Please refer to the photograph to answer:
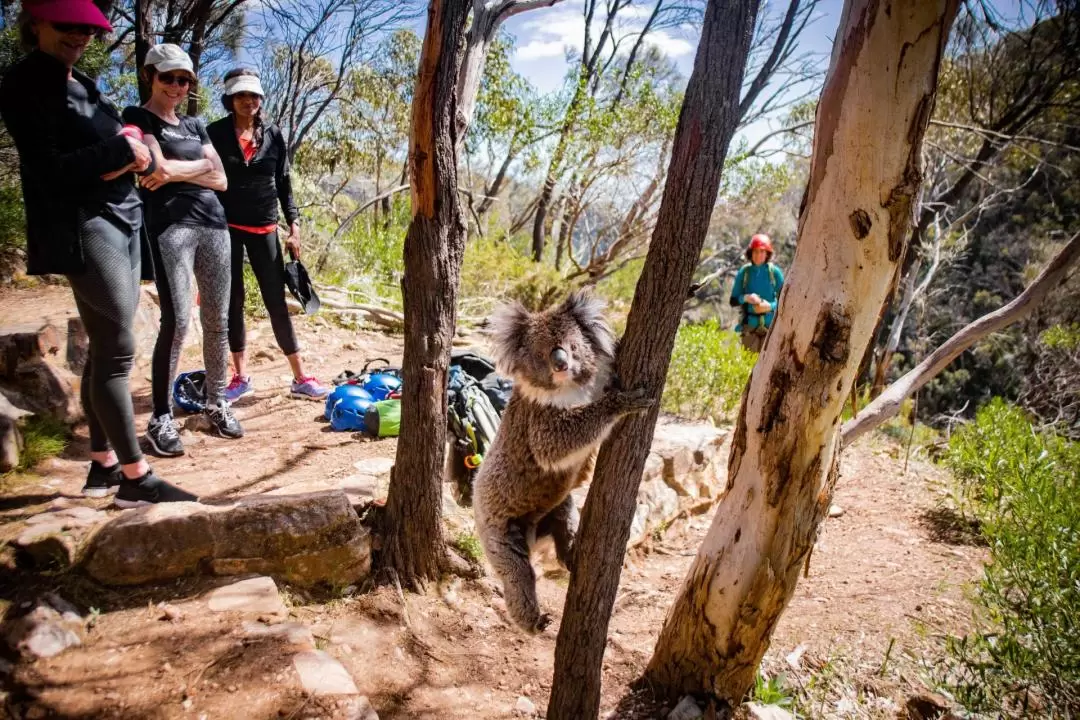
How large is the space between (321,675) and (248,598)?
570 millimetres

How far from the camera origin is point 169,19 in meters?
5.80

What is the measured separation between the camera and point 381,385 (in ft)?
13.6

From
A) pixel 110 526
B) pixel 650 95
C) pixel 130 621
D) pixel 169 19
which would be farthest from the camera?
pixel 650 95

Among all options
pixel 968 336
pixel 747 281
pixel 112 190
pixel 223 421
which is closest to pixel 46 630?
pixel 112 190

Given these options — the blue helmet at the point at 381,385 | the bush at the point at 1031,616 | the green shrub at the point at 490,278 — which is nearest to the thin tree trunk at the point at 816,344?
the bush at the point at 1031,616

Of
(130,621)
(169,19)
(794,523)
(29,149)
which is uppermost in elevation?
(169,19)

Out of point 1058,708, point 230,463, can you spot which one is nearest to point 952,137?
point 1058,708

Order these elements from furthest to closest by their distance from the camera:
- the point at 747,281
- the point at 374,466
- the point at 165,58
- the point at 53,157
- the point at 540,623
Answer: the point at 747,281
the point at 374,466
the point at 165,58
the point at 540,623
the point at 53,157

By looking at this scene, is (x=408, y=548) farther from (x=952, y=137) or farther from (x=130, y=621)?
(x=952, y=137)

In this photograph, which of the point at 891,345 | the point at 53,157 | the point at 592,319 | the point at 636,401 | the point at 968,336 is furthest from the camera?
the point at 891,345

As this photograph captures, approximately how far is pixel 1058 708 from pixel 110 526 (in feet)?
12.1

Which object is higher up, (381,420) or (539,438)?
(539,438)

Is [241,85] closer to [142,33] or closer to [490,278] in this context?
[142,33]

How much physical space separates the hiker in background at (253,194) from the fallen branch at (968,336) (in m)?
3.52
